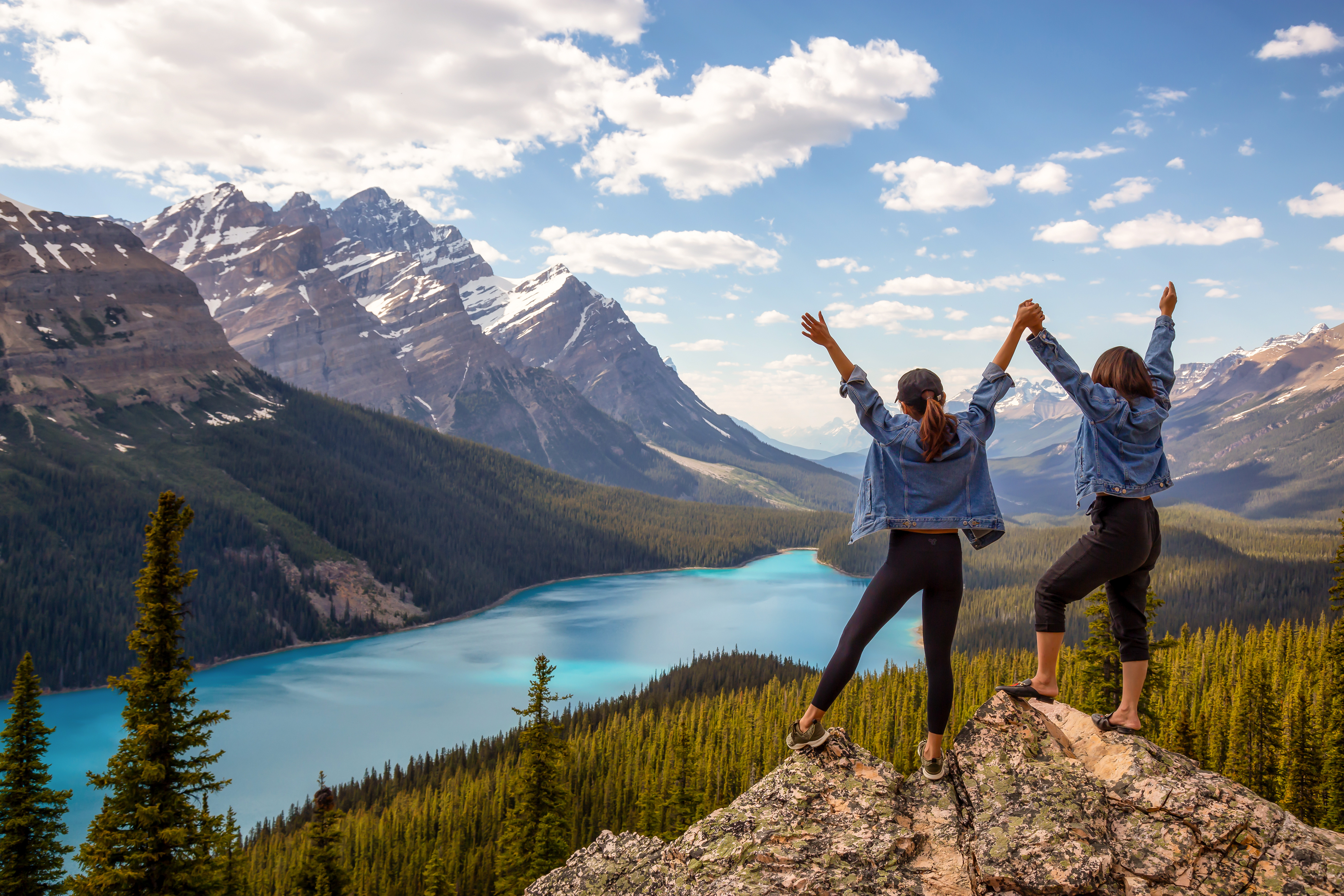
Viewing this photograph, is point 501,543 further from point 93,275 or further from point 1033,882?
point 1033,882

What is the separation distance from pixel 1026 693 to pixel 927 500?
266 cm

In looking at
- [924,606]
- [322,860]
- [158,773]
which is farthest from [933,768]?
[322,860]

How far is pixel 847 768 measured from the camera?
7965mm

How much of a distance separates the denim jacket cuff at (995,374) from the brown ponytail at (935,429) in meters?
0.64

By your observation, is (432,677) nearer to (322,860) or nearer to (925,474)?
(322,860)

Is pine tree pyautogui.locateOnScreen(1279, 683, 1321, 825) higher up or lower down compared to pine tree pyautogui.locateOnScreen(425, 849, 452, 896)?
higher up

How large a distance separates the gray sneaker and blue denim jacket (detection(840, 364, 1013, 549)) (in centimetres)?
223

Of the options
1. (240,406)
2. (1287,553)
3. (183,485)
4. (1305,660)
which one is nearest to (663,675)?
(1305,660)

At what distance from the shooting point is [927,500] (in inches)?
283

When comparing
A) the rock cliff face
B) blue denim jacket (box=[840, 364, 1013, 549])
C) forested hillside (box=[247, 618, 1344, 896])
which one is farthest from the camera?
the rock cliff face

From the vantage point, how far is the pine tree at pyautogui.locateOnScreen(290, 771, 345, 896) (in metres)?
22.9

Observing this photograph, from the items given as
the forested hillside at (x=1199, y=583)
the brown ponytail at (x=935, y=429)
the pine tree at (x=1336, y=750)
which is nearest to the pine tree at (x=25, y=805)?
the brown ponytail at (x=935, y=429)

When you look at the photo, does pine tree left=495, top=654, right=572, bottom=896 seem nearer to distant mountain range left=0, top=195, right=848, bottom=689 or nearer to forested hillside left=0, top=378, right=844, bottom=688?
forested hillside left=0, top=378, right=844, bottom=688

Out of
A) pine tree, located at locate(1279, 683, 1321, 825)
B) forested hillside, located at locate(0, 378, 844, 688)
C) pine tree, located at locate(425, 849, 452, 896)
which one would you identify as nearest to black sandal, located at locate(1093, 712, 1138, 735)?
pine tree, located at locate(425, 849, 452, 896)
